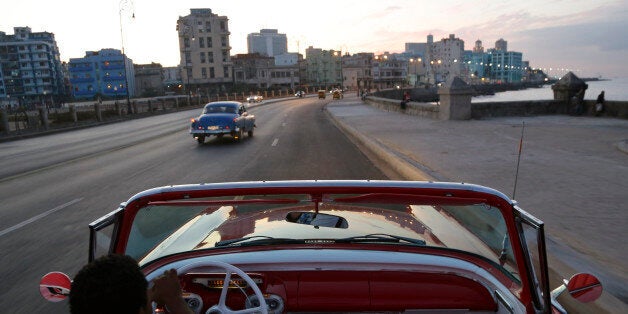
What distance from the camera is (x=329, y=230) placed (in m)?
2.76

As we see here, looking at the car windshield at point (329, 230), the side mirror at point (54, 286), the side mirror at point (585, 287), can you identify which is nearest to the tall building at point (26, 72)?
the car windshield at point (329, 230)

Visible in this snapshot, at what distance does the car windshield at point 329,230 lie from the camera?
2.50 m

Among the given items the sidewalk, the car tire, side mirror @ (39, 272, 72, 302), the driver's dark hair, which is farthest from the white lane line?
the car tire

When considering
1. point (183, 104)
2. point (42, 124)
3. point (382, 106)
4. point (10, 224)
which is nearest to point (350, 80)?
point (183, 104)

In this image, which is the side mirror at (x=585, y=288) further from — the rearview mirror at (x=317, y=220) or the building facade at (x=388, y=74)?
the building facade at (x=388, y=74)

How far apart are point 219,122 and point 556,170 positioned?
12.4 metres

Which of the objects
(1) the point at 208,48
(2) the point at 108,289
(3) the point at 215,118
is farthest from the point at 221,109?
(1) the point at 208,48

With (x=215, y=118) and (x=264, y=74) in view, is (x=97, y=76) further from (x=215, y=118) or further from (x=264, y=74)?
(x=215, y=118)

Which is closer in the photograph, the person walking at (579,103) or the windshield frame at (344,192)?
the windshield frame at (344,192)

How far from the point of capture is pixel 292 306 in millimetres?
2291

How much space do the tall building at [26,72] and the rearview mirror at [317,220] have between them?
127160mm

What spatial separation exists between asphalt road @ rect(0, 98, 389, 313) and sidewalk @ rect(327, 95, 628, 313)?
5.38 feet

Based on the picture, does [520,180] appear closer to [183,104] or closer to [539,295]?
[539,295]

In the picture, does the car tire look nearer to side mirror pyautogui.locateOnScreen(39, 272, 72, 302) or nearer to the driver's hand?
side mirror pyautogui.locateOnScreen(39, 272, 72, 302)
